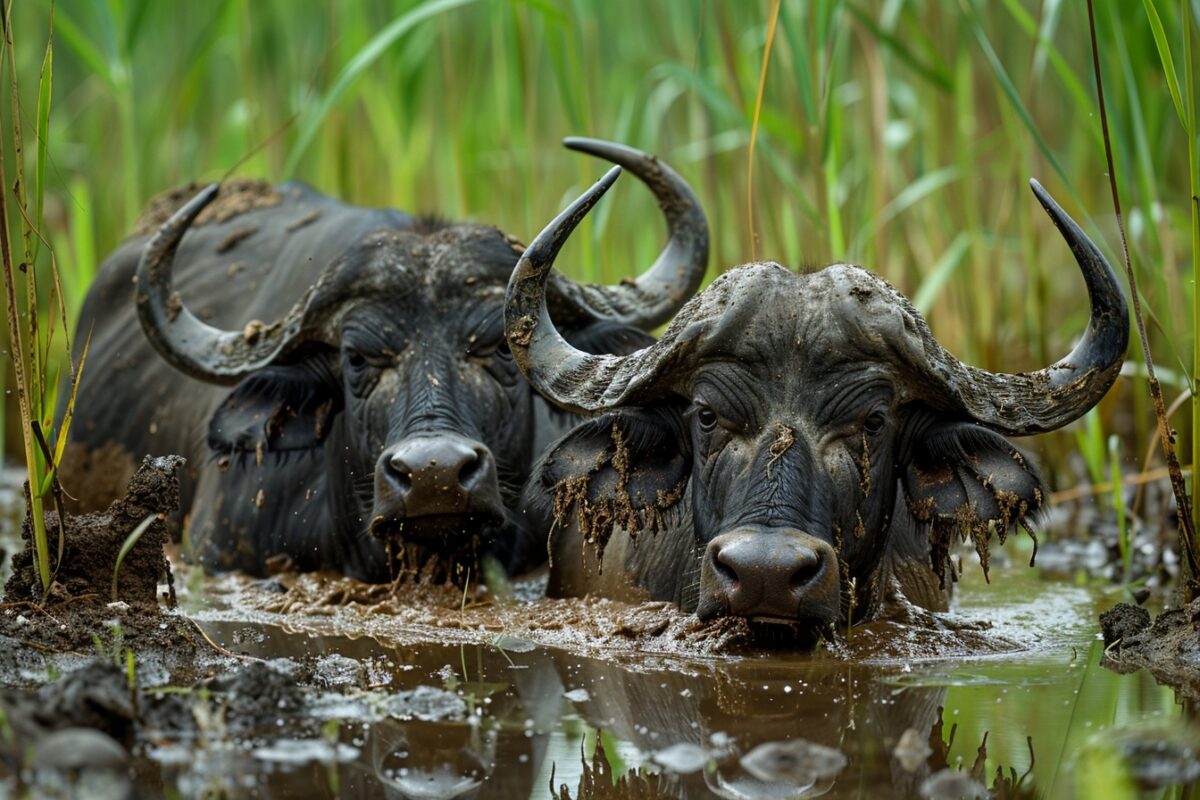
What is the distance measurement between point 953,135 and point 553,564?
378 cm

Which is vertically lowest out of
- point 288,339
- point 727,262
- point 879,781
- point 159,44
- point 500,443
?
point 879,781

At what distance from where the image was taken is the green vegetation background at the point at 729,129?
7.27 metres

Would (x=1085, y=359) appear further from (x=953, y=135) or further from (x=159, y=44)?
(x=159, y=44)

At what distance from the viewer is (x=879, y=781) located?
3.50 m

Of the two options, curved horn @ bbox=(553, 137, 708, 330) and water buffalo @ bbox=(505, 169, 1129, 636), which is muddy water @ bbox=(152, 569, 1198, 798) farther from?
curved horn @ bbox=(553, 137, 708, 330)

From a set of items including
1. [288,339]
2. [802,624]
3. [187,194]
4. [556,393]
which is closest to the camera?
[802,624]

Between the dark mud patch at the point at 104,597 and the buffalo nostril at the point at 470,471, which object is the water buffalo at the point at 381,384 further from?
the dark mud patch at the point at 104,597

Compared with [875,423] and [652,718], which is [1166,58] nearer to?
[875,423]

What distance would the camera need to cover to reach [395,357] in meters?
6.70

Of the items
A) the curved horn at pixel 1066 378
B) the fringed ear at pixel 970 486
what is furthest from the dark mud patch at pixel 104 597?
the curved horn at pixel 1066 378

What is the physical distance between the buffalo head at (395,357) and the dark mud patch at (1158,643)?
2.23 m

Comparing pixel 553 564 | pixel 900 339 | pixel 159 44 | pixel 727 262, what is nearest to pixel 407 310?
pixel 553 564

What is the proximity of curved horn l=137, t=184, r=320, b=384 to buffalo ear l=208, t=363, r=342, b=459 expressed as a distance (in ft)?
0.29

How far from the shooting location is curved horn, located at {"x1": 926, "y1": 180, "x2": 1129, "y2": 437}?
5.05 m
